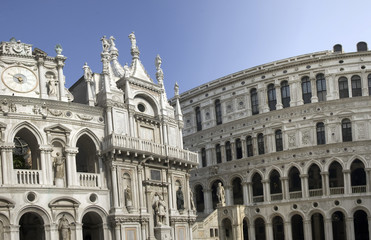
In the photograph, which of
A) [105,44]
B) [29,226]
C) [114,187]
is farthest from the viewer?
[105,44]

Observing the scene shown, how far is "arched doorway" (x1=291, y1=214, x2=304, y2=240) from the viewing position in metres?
56.9

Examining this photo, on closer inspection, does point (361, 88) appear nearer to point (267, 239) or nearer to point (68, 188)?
point (267, 239)

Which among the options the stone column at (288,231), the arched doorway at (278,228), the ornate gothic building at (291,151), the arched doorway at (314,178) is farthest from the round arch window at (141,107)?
the arched doorway at (278,228)

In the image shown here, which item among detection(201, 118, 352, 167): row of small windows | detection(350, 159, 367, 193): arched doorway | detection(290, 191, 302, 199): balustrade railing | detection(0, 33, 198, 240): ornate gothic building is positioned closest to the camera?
detection(0, 33, 198, 240): ornate gothic building

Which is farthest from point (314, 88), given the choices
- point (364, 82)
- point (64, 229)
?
point (64, 229)

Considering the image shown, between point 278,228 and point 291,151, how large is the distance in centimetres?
783

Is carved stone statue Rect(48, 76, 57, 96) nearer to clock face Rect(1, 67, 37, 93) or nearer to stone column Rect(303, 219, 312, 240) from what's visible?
clock face Rect(1, 67, 37, 93)

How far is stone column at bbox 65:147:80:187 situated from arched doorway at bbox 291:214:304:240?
27629mm

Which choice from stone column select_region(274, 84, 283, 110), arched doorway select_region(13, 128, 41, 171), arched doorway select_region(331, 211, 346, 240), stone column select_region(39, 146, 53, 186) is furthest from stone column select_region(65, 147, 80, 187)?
arched doorway select_region(331, 211, 346, 240)

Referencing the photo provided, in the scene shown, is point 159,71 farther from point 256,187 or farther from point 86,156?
point 256,187

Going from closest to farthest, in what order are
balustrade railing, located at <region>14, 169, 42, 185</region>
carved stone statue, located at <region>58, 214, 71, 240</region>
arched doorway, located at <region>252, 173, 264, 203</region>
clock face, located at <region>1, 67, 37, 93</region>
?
1. balustrade railing, located at <region>14, 169, 42, 185</region>
2. carved stone statue, located at <region>58, 214, 71, 240</region>
3. clock face, located at <region>1, 67, 37, 93</region>
4. arched doorway, located at <region>252, 173, 264, 203</region>

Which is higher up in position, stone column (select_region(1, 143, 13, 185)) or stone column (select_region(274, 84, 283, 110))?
stone column (select_region(274, 84, 283, 110))

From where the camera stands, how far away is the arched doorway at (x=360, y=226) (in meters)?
54.6

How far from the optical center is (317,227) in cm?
5647
